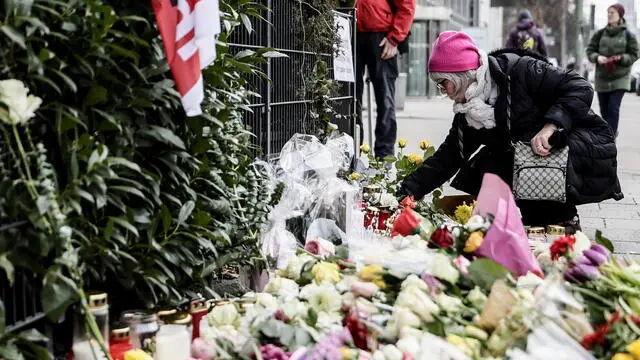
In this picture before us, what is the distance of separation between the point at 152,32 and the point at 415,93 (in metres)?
39.1

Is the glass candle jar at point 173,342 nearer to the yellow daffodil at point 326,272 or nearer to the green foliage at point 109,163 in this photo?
the green foliage at point 109,163

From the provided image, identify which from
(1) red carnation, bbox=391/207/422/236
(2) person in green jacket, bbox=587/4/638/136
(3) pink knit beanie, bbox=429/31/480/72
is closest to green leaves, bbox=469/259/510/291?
(1) red carnation, bbox=391/207/422/236

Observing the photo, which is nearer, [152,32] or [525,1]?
[152,32]

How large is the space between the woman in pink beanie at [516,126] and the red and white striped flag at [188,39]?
7.82 ft

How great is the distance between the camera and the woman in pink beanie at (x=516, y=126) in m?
5.49

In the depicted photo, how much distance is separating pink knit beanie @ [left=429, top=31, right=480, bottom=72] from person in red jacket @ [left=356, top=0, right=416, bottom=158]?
3.37 meters

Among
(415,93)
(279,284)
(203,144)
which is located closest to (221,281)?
(203,144)

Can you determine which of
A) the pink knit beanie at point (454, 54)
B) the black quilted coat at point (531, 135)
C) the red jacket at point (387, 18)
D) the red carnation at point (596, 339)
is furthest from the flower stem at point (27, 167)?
the red jacket at point (387, 18)

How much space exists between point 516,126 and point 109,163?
3386mm

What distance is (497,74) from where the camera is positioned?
563 cm

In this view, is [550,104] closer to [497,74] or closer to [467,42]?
[497,74]

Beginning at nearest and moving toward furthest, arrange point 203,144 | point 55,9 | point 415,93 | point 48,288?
point 48,288 → point 55,9 → point 203,144 → point 415,93

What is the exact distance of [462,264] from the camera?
275 cm

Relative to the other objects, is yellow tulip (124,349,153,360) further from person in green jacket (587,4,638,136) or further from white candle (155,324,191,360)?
person in green jacket (587,4,638,136)
